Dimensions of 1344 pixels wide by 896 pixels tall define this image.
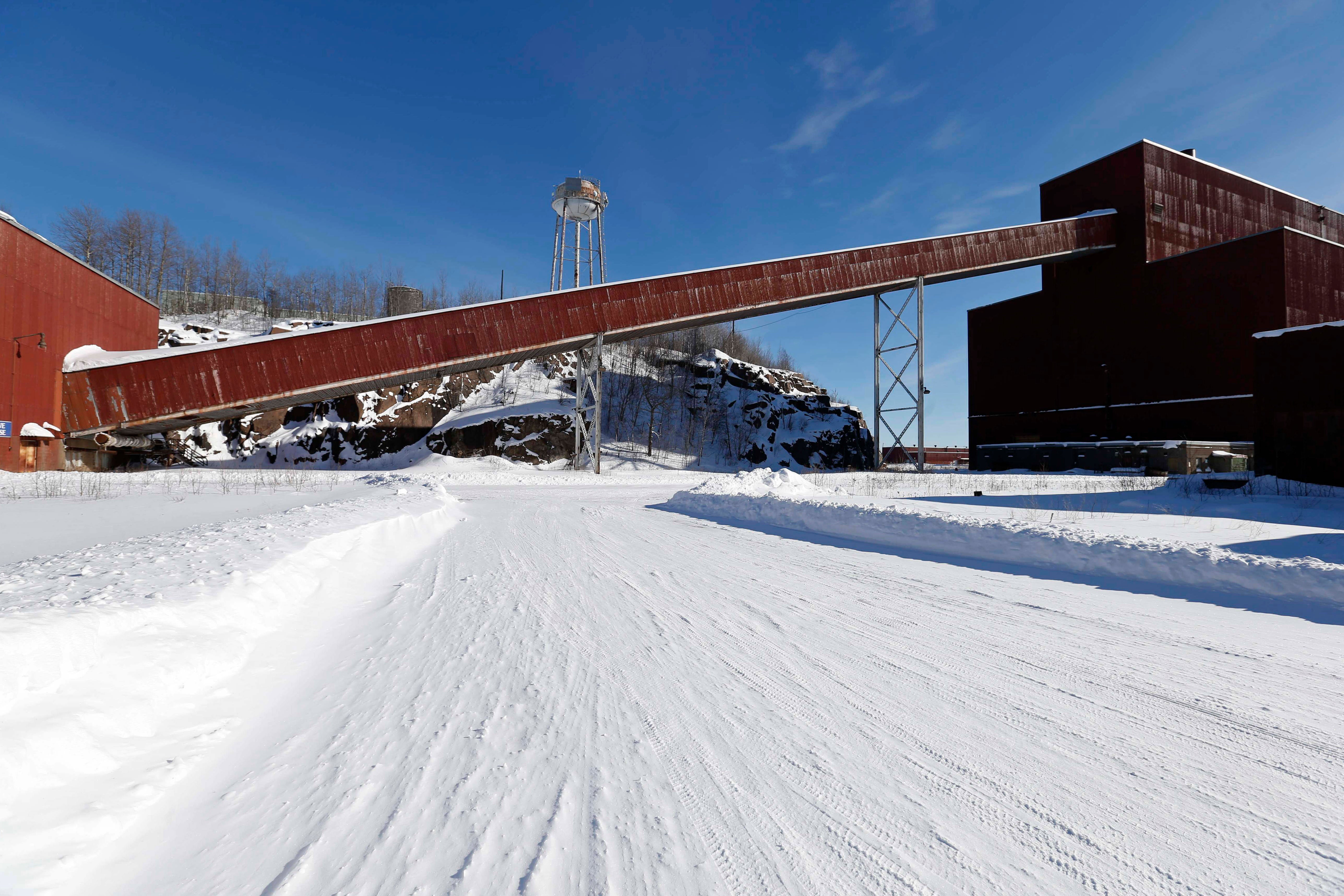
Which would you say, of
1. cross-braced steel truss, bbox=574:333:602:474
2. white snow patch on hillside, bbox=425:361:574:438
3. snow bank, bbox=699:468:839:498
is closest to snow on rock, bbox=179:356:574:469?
white snow patch on hillside, bbox=425:361:574:438

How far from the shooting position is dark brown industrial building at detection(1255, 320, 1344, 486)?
46.9ft

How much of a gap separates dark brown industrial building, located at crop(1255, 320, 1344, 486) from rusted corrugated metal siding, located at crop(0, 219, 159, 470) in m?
39.2

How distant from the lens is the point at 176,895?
1603 mm

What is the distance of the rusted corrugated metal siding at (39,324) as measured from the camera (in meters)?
19.9

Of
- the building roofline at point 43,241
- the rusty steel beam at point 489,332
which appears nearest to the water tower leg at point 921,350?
the rusty steel beam at point 489,332

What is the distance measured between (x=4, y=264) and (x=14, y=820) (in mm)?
28451

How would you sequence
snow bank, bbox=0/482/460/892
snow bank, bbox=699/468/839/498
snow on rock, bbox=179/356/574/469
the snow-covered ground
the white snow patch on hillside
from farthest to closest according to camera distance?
the white snow patch on hillside → snow on rock, bbox=179/356/574/469 → snow bank, bbox=699/468/839/498 → snow bank, bbox=0/482/460/892 → the snow-covered ground

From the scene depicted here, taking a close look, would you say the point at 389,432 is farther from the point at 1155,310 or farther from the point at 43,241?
the point at 1155,310

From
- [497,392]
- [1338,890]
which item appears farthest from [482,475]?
[1338,890]

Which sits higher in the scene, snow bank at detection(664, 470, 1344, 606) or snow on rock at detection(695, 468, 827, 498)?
snow on rock at detection(695, 468, 827, 498)

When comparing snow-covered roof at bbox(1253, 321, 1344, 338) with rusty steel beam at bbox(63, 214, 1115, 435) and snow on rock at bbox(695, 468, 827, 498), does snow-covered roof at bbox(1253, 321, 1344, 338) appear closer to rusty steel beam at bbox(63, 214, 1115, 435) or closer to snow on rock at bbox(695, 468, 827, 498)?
snow on rock at bbox(695, 468, 827, 498)

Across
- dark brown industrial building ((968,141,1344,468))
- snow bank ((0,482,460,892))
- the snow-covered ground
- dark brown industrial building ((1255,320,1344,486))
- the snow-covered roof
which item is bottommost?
the snow-covered ground

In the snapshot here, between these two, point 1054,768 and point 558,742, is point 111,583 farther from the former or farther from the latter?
point 1054,768

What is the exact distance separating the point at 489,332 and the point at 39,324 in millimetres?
15876
